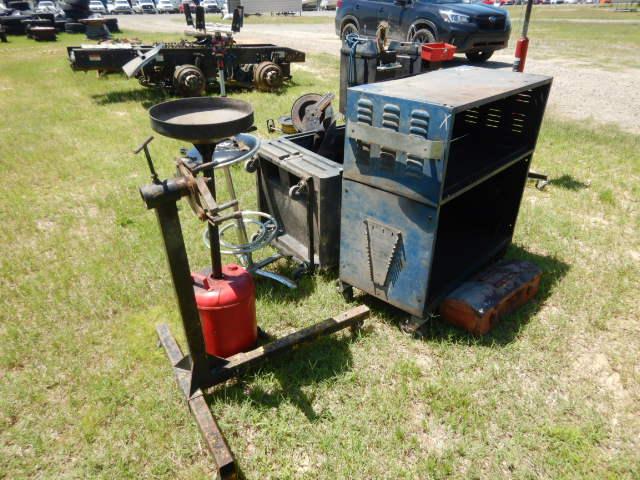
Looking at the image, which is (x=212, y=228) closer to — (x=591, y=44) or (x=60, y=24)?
(x=591, y=44)

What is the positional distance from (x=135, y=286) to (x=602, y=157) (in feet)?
19.3

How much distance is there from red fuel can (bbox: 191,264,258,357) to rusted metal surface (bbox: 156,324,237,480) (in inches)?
A: 8.6

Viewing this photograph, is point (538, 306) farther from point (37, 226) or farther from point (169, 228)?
point (37, 226)

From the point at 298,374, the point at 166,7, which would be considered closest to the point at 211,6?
the point at 166,7

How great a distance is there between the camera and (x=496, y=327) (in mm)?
3027

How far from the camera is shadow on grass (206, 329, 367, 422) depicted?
252 cm

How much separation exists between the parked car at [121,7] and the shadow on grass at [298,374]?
47.3 metres

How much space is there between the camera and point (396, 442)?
2.29 metres

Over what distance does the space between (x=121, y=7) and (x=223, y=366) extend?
156 feet

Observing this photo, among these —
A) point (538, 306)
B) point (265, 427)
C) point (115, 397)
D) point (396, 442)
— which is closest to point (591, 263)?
point (538, 306)

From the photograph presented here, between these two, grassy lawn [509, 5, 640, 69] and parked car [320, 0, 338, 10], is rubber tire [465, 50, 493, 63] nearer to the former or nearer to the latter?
grassy lawn [509, 5, 640, 69]

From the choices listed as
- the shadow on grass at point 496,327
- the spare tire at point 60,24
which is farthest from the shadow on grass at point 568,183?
the spare tire at point 60,24

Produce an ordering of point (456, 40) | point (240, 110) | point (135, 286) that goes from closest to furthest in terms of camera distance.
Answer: point (240, 110), point (135, 286), point (456, 40)

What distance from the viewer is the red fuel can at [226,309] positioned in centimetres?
246
